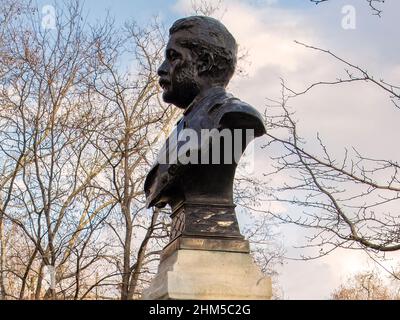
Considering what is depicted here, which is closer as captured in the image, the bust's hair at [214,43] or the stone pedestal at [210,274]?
the stone pedestal at [210,274]

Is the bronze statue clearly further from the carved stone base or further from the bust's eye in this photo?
the carved stone base

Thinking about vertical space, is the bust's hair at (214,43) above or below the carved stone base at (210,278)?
above

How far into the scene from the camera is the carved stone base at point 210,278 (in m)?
4.15

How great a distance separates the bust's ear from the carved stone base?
137 cm

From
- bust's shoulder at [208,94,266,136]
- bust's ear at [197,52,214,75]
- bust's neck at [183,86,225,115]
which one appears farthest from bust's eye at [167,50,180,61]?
bust's shoulder at [208,94,266,136]

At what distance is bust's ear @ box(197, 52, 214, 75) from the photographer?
15.9 ft

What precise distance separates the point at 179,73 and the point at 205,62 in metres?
0.21

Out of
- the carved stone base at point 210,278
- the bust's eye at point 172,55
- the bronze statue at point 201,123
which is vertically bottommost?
the carved stone base at point 210,278

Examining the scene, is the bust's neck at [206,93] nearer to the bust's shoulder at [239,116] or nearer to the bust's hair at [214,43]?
the bust's hair at [214,43]

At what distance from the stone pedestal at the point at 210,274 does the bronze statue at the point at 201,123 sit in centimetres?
8

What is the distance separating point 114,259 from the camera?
13320 mm

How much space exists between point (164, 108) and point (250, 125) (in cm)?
963

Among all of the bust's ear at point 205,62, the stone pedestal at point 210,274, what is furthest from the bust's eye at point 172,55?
the stone pedestal at point 210,274

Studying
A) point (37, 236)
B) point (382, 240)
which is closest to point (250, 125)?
point (382, 240)
